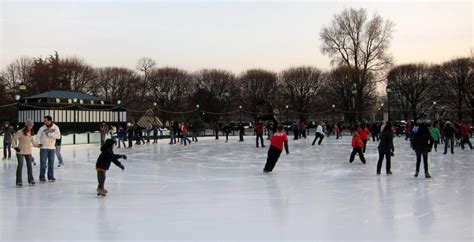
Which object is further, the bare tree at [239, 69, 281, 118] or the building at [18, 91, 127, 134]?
the bare tree at [239, 69, 281, 118]

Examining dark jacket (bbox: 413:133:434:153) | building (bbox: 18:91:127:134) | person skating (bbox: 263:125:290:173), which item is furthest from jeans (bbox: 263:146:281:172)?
building (bbox: 18:91:127:134)

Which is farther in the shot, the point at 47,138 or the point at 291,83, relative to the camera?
the point at 291,83

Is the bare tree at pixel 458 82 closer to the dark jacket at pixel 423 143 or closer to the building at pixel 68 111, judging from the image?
the building at pixel 68 111

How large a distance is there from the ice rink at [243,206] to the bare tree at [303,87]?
4868 centimetres

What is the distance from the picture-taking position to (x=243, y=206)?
7.56 meters

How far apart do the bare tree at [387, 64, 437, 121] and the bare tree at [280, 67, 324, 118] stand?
362 inches

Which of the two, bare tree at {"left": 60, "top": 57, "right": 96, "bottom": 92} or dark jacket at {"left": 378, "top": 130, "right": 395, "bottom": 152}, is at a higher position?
bare tree at {"left": 60, "top": 57, "right": 96, "bottom": 92}

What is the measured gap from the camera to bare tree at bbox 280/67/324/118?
6122cm

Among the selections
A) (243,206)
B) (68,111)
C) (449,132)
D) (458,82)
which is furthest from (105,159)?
(458,82)

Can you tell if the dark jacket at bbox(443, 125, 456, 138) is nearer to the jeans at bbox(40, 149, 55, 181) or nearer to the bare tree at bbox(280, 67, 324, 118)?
the jeans at bbox(40, 149, 55, 181)

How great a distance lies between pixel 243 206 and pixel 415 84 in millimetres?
52719

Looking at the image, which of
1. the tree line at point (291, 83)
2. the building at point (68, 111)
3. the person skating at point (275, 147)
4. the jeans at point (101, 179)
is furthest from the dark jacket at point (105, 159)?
the tree line at point (291, 83)

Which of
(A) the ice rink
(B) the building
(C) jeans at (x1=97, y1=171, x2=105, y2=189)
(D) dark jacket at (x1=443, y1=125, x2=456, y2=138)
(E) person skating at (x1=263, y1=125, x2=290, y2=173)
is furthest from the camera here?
(B) the building

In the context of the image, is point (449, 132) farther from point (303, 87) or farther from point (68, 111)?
point (303, 87)
